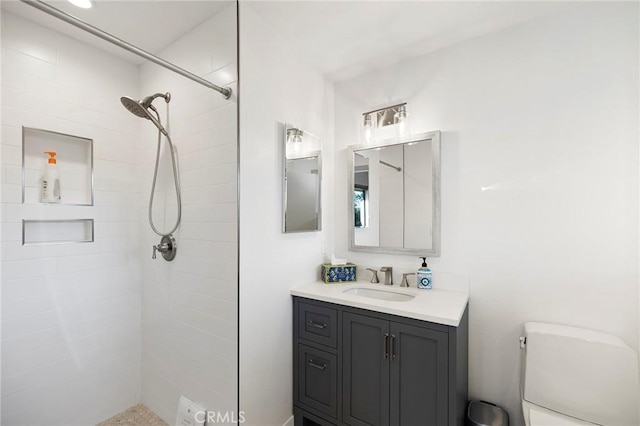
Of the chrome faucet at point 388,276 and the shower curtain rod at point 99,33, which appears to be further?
the chrome faucet at point 388,276

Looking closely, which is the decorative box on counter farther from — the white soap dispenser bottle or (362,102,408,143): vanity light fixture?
the white soap dispenser bottle

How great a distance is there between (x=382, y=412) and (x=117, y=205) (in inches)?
84.6

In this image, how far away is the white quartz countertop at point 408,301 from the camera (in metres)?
1.51

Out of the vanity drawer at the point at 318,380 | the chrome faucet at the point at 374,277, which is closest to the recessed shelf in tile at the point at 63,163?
the vanity drawer at the point at 318,380

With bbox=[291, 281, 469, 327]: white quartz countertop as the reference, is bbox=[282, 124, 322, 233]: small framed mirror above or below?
above

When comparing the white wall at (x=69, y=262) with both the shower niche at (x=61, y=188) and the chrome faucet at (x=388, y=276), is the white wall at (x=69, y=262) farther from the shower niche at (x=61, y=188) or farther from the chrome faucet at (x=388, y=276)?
the chrome faucet at (x=388, y=276)

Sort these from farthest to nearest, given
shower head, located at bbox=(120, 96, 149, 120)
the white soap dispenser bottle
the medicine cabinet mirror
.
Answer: the medicine cabinet mirror < the white soap dispenser bottle < shower head, located at bbox=(120, 96, 149, 120)

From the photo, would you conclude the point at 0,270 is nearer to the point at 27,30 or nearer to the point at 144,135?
the point at 144,135

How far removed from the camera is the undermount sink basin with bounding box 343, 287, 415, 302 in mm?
1961

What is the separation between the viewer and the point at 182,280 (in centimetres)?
188

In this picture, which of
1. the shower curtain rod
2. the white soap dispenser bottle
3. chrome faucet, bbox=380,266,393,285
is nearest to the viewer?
the shower curtain rod

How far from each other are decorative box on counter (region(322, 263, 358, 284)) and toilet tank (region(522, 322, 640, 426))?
1.11m

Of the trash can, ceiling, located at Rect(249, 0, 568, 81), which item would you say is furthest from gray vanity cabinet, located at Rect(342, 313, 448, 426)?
ceiling, located at Rect(249, 0, 568, 81)

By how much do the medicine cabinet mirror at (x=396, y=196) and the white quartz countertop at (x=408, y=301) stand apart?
28 centimetres
